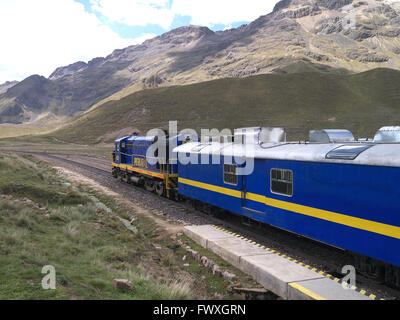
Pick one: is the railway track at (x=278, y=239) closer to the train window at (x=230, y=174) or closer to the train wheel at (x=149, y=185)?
the train wheel at (x=149, y=185)

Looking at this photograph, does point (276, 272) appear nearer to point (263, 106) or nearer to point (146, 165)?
point (146, 165)

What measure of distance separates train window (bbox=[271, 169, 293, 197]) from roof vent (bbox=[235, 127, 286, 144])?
2.41m

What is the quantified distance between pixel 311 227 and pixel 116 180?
79.6 feet

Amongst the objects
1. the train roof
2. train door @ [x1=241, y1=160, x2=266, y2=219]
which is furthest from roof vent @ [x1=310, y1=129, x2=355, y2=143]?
train door @ [x1=241, y1=160, x2=266, y2=219]

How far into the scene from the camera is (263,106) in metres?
Result: 112

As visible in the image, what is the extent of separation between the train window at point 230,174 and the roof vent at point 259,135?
4.25ft

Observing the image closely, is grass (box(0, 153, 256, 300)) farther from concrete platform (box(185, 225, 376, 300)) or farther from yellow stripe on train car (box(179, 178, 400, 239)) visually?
yellow stripe on train car (box(179, 178, 400, 239))

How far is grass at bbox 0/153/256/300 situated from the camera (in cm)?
→ 750

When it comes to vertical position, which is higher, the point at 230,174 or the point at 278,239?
the point at 230,174

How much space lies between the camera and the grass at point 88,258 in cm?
750

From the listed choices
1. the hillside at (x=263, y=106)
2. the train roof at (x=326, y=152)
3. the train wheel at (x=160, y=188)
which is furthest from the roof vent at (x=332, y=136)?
the hillside at (x=263, y=106)

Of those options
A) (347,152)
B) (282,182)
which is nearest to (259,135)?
(282,182)

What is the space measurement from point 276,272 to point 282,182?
136 inches

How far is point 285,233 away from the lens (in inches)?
531
